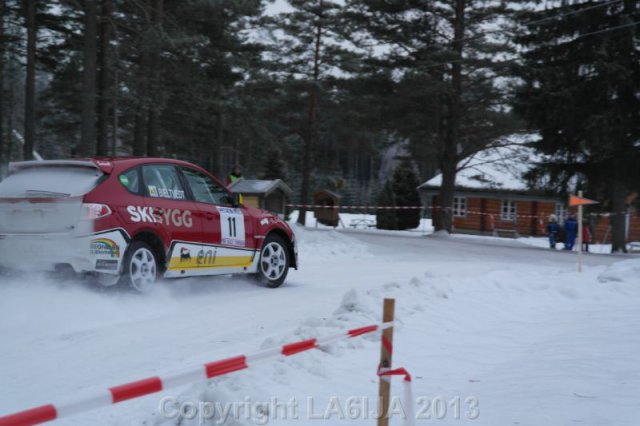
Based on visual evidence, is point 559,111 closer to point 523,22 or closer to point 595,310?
point 523,22

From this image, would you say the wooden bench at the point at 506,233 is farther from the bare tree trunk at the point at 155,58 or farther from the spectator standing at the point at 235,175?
the bare tree trunk at the point at 155,58

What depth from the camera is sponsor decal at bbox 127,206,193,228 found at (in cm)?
791

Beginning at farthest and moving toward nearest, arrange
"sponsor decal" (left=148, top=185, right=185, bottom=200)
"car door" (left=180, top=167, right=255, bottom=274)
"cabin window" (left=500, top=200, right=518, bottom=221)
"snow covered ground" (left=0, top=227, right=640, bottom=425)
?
"cabin window" (left=500, top=200, right=518, bottom=221), "car door" (left=180, top=167, right=255, bottom=274), "sponsor decal" (left=148, top=185, right=185, bottom=200), "snow covered ground" (left=0, top=227, right=640, bottom=425)

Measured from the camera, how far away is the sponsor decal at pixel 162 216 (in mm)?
7910

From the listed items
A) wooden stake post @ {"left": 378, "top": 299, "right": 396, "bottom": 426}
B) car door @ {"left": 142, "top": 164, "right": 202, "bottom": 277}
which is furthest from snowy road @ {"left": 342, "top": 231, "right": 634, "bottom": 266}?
wooden stake post @ {"left": 378, "top": 299, "right": 396, "bottom": 426}

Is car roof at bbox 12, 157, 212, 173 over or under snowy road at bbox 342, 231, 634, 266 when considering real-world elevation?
over

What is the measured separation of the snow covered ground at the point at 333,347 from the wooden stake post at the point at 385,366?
71cm

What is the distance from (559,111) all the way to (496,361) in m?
21.7

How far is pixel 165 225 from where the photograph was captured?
830 centimetres

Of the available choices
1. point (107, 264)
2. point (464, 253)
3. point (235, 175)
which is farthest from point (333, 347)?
point (235, 175)

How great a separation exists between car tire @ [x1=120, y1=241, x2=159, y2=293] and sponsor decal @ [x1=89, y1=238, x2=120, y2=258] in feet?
0.65

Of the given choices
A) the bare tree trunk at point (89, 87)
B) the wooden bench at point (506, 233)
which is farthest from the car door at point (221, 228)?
the wooden bench at point (506, 233)

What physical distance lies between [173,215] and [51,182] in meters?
1.54

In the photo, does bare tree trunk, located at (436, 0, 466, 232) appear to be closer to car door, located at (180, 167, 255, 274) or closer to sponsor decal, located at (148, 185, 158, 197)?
car door, located at (180, 167, 255, 274)
